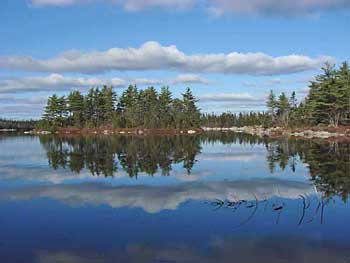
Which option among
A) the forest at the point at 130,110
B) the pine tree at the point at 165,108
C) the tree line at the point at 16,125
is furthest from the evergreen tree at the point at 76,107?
the tree line at the point at 16,125

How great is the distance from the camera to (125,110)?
103m

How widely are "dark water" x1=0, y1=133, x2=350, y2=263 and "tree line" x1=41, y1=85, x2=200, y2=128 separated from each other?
7669 cm

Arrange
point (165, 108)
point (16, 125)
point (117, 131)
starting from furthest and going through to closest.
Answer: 1. point (16, 125)
2. point (165, 108)
3. point (117, 131)

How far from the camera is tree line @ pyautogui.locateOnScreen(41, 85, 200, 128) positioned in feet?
324

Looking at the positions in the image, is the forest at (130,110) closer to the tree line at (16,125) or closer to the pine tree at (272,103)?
the pine tree at (272,103)

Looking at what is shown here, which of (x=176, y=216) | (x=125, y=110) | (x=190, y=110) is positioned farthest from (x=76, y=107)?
(x=176, y=216)

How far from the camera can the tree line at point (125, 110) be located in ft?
324

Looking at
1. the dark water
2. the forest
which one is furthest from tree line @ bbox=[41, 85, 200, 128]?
the dark water

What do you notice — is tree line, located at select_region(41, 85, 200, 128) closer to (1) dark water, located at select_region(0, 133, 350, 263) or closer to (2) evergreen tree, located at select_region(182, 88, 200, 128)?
(2) evergreen tree, located at select_region(182, 88, 200, 128)

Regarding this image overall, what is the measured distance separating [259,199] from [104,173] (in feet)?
33.9

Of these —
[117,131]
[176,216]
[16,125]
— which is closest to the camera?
[176,216]

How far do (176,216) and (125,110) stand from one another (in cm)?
9238

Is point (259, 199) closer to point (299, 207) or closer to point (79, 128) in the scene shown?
point (299, 207)

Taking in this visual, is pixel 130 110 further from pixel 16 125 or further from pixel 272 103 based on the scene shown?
pixel 16 125
